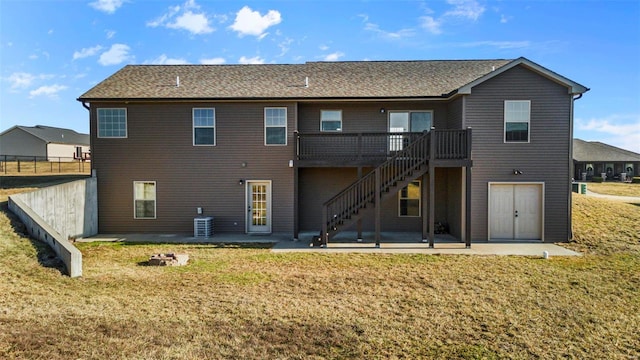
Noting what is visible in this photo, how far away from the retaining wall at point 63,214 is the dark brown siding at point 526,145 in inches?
473

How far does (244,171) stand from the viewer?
45.3 feet

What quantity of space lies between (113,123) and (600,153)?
4626cm

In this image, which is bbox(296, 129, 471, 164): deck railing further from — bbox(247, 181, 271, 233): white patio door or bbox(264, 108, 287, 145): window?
bbox(247, 181, 271, 233): white patio door

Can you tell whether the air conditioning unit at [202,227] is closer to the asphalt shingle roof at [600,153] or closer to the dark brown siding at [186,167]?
the dark brown siding at [186,167]

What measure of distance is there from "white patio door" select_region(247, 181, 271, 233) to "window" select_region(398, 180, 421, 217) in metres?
5.11

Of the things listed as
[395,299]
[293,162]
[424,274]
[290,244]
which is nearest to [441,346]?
[395,299]

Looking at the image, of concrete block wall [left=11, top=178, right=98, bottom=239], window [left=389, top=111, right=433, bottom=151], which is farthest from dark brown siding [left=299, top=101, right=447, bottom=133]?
concrete block wall [left=11, top=178, right=98, bottom=239]

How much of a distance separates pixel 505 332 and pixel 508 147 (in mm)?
8755

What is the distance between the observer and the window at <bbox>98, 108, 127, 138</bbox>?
45.9ft

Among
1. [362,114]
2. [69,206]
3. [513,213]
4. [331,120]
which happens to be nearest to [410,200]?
[513,213]

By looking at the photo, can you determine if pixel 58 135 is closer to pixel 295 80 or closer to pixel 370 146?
pixel 295 80

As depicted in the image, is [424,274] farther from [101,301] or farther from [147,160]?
[147,160]

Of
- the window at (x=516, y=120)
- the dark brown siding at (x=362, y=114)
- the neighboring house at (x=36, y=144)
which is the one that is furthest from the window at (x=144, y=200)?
the neighboring house at (x=36, y=144)

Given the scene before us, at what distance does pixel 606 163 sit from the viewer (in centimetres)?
3916
